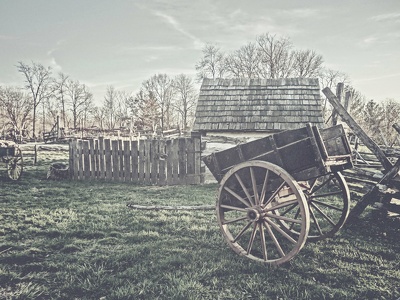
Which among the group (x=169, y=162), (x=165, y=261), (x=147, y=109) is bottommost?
(x=165, y=261)

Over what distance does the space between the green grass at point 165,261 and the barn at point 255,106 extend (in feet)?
18.6

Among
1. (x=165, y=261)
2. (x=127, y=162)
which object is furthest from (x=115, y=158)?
(x=165, y=261)

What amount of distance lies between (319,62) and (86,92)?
43939 mm

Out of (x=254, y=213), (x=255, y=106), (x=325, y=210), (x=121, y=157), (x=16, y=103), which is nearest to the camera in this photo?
(x=254, y=213)

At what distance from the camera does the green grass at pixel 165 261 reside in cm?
277

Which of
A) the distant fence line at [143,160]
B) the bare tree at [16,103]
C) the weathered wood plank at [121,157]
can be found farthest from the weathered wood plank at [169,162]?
the bare tree at [16,103]

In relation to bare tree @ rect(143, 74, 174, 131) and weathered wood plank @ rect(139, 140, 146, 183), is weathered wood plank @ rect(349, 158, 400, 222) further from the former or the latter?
bare tree @ rect(143, 74, 174, 131)

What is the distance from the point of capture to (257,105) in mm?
11242

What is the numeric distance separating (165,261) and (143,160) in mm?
6071

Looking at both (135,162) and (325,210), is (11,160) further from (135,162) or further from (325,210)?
(325,210)

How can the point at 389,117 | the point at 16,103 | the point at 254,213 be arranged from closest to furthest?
the point at 254,213 < the point at 389,117 < the point at 16,103

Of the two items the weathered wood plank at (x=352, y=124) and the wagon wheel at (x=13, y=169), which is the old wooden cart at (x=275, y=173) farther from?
the wagon wheel at (x=13, y=169)

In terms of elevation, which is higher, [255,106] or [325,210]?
[255,106]

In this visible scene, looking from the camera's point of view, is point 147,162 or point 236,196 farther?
point 147,162
